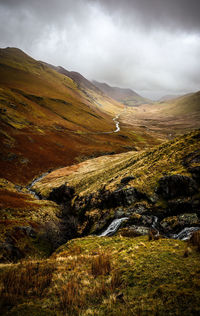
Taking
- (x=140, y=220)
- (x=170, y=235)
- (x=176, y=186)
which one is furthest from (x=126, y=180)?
(x=170, y=235)

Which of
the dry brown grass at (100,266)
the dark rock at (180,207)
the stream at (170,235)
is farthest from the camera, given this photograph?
the dark rock at (180,207)

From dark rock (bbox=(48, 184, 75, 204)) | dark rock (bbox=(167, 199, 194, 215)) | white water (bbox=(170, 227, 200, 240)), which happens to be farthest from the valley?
dark rock (bbox=(48, 184, 75, 204))

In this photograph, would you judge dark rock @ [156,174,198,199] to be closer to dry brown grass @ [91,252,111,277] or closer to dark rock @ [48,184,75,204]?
dry brown grass @ [91,252,111,277]

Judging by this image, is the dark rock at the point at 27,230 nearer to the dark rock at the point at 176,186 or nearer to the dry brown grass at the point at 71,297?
the dry brown grass at the point at 71,297

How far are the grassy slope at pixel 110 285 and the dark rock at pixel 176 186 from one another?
9.17m

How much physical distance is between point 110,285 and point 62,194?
112ft

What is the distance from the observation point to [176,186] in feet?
63.8

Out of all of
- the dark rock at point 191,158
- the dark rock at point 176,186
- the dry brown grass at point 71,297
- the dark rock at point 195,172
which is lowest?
the dry brown grass at point 71,297

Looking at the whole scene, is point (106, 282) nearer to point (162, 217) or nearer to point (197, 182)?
point (162, 217)

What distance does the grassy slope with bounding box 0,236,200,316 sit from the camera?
554 cm

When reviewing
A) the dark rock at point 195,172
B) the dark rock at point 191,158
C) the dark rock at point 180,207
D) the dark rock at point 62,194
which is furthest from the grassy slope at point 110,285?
the dark rock at point 62,194

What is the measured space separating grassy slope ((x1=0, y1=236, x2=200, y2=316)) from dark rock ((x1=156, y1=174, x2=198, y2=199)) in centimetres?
917

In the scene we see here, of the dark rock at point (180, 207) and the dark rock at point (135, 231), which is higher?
the dark rock at point (180, 207)

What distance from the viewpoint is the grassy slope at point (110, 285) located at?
5543 millimetres
